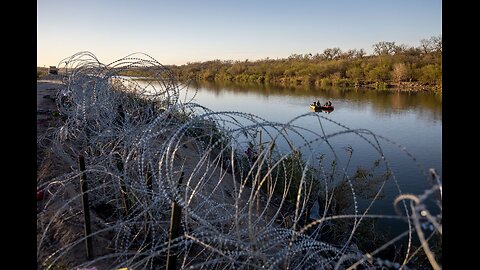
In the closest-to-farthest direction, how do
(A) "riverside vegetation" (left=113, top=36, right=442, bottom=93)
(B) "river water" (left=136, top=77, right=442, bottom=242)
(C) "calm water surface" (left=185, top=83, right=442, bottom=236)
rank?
(B) "river water" (left=136, top=77, right=442, bottom=242) < (C) "calm water surface" (left=185, top=83, right=442, bottom=236) < (A) "riverside vegetation" (left=113, top=36, right=442, bottom=93)

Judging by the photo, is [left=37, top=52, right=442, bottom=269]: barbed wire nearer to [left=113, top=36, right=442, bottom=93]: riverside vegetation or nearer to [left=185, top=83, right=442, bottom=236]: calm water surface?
[left=185, top=83, right=442, bottom=236]: calm water surface

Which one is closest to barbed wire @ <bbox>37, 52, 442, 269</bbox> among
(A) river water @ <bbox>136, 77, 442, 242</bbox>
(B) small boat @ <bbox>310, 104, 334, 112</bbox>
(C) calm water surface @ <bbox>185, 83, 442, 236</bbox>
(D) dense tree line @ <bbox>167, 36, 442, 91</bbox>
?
(A) river water @ <bbox>136, 77, 442, 242</bbox>

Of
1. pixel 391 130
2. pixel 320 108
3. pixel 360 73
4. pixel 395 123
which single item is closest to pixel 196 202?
pixel 391 130

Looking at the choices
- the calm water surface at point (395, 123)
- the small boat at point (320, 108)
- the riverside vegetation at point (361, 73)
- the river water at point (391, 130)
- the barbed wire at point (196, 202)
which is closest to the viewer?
the barbed wire at point (196, 202)

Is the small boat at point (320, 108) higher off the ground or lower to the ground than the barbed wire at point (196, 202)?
higher

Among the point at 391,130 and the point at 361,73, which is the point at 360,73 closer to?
the point at 361,73

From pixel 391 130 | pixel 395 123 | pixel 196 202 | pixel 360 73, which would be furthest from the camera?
pixel 360 73

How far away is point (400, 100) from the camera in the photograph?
2878cm

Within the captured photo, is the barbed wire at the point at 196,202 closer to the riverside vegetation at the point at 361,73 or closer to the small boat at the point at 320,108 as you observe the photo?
the small boat at the point at 320,108

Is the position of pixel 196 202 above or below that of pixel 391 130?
below

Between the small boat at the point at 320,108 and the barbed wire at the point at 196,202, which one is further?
the small boat at the point at 320,108

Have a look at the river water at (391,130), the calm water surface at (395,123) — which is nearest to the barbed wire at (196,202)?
the river water at (391,130)
